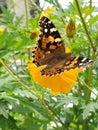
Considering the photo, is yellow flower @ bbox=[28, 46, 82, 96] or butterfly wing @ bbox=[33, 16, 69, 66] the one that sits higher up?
butterfly wing @ bbox=[33, 16, 69, 66]

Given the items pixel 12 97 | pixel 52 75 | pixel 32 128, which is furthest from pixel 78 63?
pixel 32 128

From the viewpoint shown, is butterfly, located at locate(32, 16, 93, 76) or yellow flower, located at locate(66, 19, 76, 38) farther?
yellow flower, located at locate(66, 19, 76, 38)

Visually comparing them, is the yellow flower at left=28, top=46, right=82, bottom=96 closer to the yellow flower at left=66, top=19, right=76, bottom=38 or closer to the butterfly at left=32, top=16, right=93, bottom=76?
the butterfly at left=32, top=16, right=93, bottom=76

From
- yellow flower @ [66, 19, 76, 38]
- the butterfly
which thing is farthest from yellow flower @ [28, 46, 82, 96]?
yellow flower @ [66, 19, 76, 38]

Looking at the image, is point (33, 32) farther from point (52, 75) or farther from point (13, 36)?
point (52, 75)

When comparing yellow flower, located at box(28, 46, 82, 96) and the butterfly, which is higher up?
the butterfly

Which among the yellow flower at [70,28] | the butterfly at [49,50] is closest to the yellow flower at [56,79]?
the butterfly at [49,50]

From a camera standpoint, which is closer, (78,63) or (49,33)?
(78,63)

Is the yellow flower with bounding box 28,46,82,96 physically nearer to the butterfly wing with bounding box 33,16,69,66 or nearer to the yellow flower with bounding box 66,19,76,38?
the butterfly wing with bounding box 33,16,69,66
